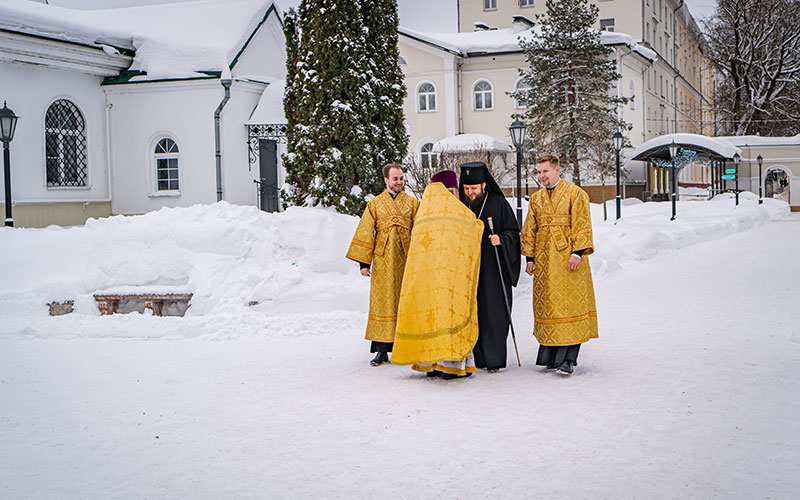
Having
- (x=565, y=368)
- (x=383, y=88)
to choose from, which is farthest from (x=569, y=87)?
(x=565, y=368)

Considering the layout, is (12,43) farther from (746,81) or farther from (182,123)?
(746,81)

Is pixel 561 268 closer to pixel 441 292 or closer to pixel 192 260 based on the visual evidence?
pixel 441 292

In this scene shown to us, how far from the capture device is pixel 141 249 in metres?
12.3

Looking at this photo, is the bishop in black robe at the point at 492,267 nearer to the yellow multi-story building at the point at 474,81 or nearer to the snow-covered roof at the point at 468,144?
the snow-covered roof at the point at 468,144

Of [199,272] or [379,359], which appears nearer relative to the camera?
[379,359]

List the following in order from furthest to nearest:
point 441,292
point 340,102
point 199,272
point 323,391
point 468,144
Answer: point 468,144
point 340,102
point 199,272
point 441,292
point 323,391

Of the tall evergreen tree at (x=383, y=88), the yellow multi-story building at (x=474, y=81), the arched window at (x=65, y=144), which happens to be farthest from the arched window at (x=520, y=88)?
the tall evergreen tree at (x=383, y=88)

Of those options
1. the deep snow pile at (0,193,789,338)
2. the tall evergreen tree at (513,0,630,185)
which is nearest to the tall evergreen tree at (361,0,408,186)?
the deep snow pile at (0,193,789,338)

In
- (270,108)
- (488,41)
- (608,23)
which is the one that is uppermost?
(608,23)

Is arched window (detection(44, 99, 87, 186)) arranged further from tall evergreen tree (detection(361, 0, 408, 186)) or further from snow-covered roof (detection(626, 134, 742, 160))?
snow-covered roof (detection(626, 134, 742, 160))

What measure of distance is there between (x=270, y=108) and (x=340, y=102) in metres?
7.25

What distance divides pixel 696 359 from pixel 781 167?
42.4 meters

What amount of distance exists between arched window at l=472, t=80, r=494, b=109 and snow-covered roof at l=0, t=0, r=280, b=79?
59.2 feet

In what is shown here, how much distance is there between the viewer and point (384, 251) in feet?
24.6
